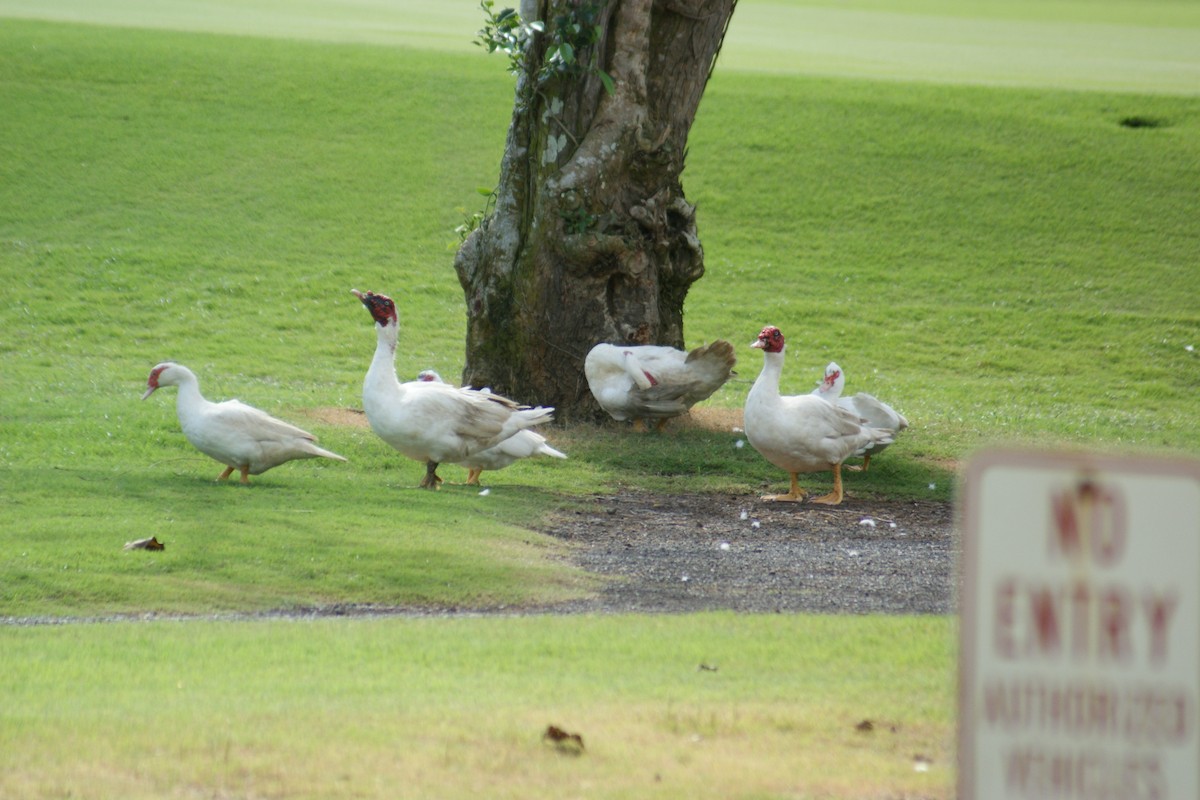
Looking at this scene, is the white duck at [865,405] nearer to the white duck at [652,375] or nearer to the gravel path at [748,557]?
the gravel path at [748,557]

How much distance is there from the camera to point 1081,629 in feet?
9.18

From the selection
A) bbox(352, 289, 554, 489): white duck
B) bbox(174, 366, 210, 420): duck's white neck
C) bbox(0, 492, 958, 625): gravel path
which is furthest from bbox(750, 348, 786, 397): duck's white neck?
bbox(174, 366, 210, 420): duck's white neck

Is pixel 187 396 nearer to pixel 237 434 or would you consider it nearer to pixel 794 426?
pixel 237 434

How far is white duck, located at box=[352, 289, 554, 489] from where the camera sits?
11.0 meters

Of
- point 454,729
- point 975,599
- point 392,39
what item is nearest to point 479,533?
point 454,729

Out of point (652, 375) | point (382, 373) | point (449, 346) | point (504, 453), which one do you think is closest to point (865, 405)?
point (652, 375)

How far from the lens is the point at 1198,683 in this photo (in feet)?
9.10

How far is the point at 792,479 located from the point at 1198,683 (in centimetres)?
952

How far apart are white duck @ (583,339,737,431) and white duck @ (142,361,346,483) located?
3.71m

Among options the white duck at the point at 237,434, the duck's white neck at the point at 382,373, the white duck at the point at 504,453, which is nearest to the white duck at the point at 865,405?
the white duck at the point at 504,453

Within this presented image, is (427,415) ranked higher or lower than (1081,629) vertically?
lower

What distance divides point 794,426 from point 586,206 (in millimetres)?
3791

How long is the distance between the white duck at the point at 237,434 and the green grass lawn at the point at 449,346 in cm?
24

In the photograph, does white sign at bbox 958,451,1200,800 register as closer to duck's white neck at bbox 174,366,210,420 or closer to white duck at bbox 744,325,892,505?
duck's white neck at bbox 174,366,210,420
